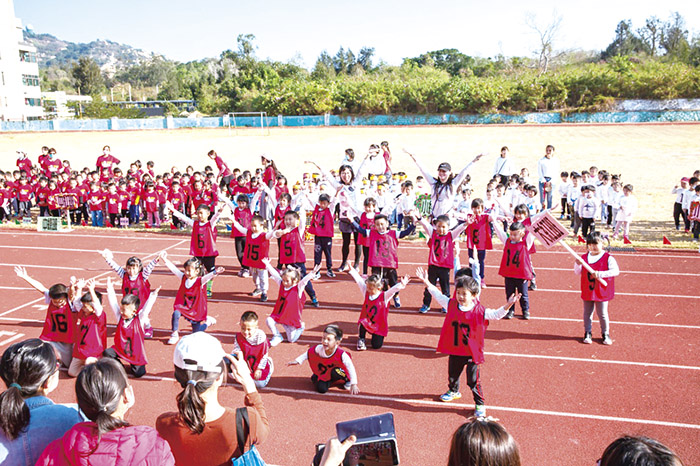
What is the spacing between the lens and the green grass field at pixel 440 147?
2548cm

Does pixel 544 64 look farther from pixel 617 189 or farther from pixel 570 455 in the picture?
pixel 570 455

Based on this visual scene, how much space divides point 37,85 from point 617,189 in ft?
259

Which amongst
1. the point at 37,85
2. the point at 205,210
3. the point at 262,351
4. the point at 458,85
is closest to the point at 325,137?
the point at 458,85

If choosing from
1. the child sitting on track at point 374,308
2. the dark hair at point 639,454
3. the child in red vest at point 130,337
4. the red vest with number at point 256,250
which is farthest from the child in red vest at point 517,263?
the dark hair at point 639,454

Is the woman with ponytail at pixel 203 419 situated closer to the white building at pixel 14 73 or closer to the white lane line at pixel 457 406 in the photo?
the white lane line at pixel 457 406

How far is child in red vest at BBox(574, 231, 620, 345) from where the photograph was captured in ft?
27.2

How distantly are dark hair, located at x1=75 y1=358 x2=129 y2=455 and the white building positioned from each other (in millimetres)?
74737

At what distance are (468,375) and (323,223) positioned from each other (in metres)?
5.99

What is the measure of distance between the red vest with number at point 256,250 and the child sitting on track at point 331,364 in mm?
3597

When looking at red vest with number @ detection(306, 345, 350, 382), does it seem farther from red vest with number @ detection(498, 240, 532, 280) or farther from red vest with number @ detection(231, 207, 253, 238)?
red vest with number @ detection(231, 207, 253, 238)

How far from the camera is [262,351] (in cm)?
730

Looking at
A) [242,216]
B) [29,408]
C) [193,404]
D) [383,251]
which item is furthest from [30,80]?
[193,404]

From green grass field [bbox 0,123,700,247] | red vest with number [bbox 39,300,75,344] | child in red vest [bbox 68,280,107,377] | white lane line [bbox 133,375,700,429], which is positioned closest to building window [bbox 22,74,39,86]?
green grass field [bbox 0,123,700,247]

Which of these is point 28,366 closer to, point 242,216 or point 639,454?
point 639,454
